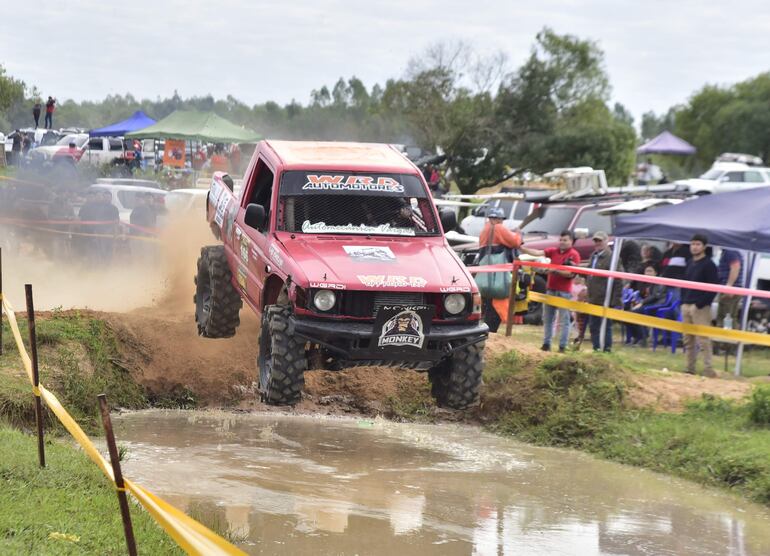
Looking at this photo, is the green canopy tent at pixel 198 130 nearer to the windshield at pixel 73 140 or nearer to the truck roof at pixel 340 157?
the windshield at pixel 73 140

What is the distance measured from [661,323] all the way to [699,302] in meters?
0.52

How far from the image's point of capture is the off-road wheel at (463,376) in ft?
33.8

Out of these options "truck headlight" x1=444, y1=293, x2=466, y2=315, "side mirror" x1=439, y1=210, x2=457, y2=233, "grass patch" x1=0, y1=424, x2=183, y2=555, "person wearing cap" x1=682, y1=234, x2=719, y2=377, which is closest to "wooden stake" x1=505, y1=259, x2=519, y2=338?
"person wearing cap" x1=682, y1=234, x2=719, y2=377

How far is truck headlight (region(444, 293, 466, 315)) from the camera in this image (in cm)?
993

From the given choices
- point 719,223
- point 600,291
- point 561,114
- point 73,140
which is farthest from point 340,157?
point 73,140

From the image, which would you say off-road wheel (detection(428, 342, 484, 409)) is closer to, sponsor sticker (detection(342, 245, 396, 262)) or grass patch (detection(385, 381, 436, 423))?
sponsor sticker (detection(342, 245, 396, 262))

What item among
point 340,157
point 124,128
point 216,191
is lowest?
point 216,191

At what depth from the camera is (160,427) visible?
461 inches

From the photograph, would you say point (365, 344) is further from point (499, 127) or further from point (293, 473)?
point (499, 127)

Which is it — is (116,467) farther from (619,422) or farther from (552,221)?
(552,221)

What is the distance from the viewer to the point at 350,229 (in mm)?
10625

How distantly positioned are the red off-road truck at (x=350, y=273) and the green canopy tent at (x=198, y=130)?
25.9 m

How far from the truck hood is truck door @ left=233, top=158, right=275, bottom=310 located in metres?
0.50

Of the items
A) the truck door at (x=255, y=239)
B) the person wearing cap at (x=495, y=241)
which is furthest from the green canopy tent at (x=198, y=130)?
the truck door at (x=255, y=239)
